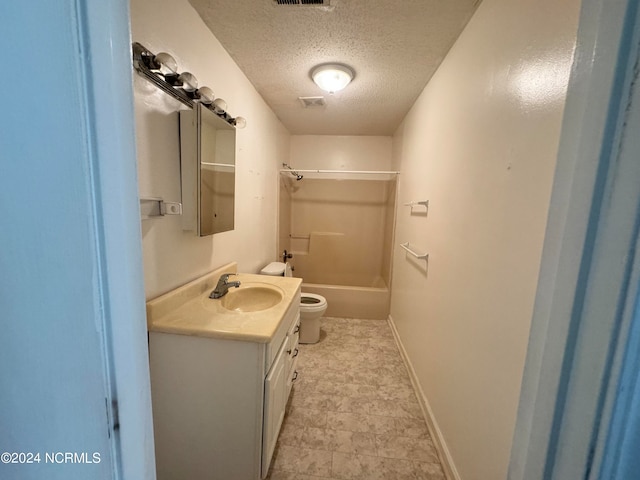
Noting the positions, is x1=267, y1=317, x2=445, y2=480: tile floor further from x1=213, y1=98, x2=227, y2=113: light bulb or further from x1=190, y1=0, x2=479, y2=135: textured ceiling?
x1=190, y1=0, x2=479, y2=135: textured ceiling

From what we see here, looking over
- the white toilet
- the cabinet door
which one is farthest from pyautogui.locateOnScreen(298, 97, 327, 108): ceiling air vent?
the cabinet door

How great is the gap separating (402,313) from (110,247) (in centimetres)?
246

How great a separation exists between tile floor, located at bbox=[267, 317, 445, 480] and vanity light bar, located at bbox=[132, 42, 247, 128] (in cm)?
193

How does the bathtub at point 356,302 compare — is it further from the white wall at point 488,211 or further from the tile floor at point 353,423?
the white wall at point 488,211

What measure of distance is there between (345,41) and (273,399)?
2025 mm

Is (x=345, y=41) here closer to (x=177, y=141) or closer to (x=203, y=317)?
(x=177, y=141)

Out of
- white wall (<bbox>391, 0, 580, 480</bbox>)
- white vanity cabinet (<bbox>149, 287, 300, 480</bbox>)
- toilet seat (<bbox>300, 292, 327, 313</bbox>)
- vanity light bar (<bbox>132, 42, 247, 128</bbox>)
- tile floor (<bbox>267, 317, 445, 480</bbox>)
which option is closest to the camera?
white wall (<bbox>391, 0, 580, 480</bbox>)

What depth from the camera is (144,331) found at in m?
0.44

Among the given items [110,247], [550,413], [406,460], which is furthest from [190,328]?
[406,460]

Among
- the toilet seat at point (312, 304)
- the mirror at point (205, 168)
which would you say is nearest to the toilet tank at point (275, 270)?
the toilet seat at point (312, 304)

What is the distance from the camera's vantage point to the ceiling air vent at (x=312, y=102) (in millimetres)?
2293

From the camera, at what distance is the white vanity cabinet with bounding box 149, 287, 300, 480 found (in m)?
1.05

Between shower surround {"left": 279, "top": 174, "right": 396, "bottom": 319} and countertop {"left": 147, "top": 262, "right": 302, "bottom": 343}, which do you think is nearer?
countertop {"left": 147, "top": 262, "right": 302, "bottom": 343}

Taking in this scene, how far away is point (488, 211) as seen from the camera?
105 cm
